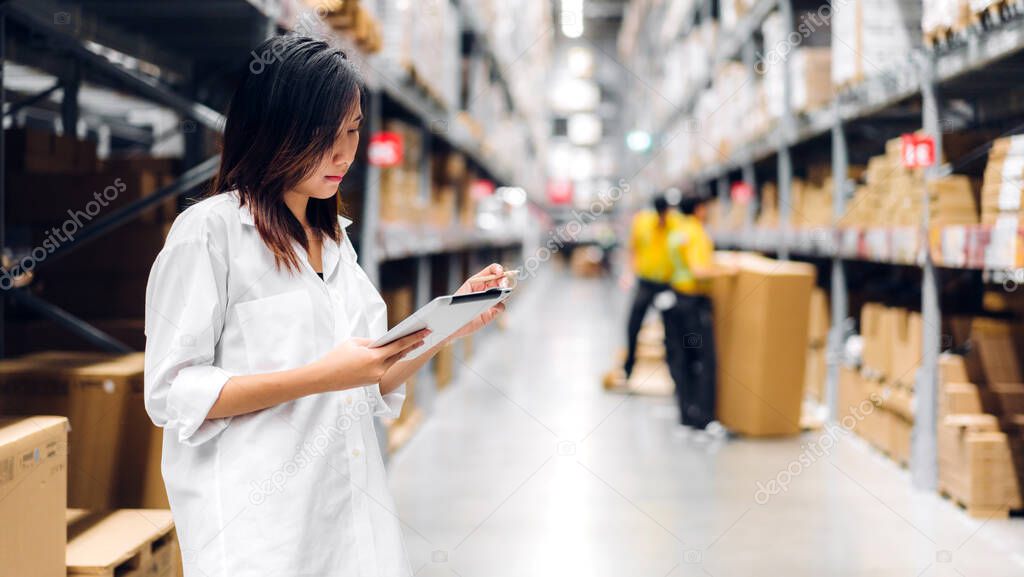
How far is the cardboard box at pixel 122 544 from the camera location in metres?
2.01

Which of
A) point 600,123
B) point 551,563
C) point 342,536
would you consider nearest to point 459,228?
point 551,563

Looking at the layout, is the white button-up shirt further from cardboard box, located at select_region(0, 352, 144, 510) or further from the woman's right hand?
cardboard box, located at select_region(0, 352, 144, 510)

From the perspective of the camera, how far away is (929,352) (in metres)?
4.10

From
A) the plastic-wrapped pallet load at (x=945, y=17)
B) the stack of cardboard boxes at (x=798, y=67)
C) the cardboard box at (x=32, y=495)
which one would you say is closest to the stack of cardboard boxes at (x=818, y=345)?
the stack of cardboard boxes at (x=798, y=67)

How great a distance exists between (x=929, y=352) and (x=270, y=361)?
3.61 metres

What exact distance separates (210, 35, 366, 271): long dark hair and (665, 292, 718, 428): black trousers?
4449 mm

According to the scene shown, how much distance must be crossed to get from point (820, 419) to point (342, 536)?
5.09m

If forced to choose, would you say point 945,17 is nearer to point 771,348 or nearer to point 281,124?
point 771,348

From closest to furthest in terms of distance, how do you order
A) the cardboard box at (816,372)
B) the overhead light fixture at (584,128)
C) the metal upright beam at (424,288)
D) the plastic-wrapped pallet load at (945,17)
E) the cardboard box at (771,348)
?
the plastic-wrapped pallet load at (945,17), the cardboard box at (771,348), the metal upright beam at (424,288), the cardboard box at (816,372), the overhead light fixture at (584,128)

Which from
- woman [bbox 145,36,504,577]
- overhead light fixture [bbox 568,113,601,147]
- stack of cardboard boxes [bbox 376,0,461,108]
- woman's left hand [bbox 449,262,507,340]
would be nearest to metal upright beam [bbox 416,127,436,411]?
stack of cardboard boxes [bbox 376,0,461,108]

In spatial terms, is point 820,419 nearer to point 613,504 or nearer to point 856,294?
point 856,294

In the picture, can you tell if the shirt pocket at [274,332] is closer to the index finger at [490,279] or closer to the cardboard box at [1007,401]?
the index finger at [490,279]

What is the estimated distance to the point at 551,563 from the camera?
3.20m

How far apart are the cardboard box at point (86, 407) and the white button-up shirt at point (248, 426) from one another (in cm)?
119
